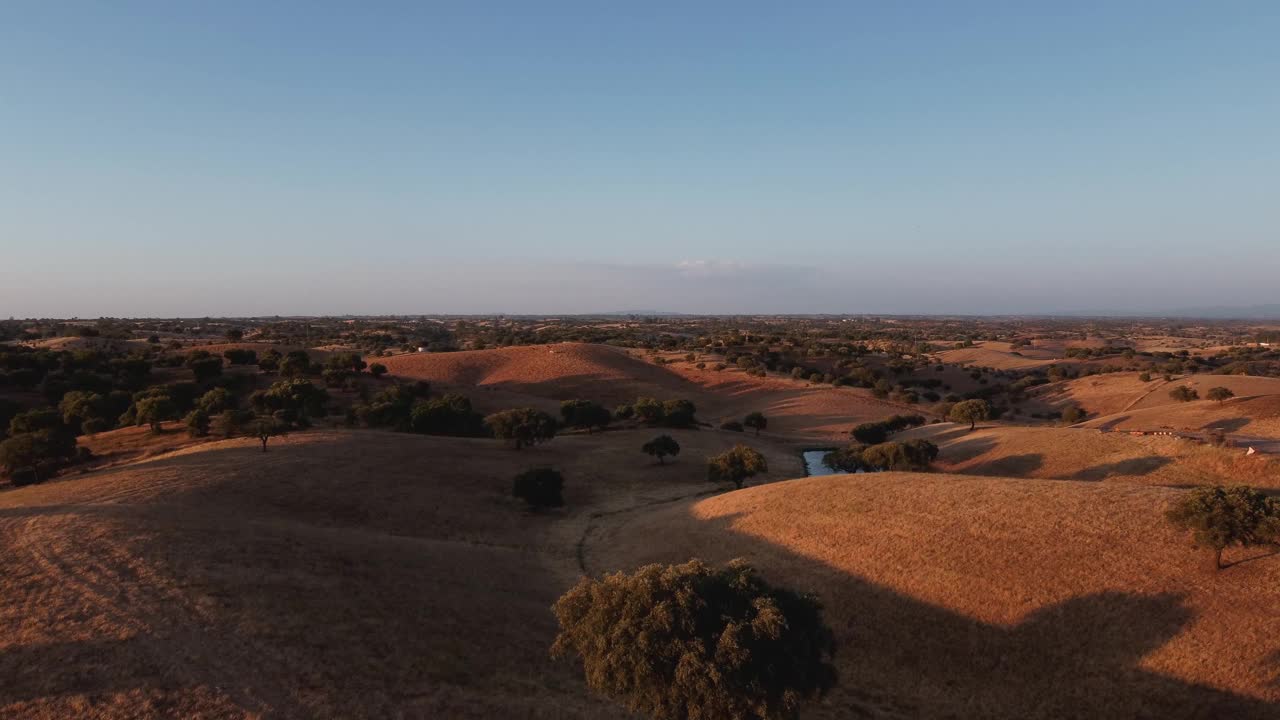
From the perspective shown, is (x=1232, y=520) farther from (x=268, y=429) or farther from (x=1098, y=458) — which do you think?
(x=268, y=429)

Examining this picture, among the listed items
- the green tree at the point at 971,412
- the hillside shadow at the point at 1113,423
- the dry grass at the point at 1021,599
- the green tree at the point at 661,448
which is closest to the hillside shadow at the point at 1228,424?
the hillside shadow at the point at 1113,423

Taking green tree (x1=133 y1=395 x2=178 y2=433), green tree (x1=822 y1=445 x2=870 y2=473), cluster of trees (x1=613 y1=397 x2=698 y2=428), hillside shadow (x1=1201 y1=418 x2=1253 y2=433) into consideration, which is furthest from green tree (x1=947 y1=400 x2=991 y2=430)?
green tree (x1=133 y1=395 x2=178 y2=433)

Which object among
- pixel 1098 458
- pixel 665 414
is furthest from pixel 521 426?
pixel 1098 458

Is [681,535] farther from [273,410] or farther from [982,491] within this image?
[273,410]

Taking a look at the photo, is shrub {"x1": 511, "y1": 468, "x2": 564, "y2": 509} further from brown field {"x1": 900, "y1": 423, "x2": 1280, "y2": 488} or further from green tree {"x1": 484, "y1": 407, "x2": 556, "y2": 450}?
brown field {"x1": 900, "y1": 423, "x2": 1280, "y2": 488}

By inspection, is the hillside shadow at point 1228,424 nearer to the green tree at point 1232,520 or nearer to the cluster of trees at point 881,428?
the cluster of trees at point 881,428
